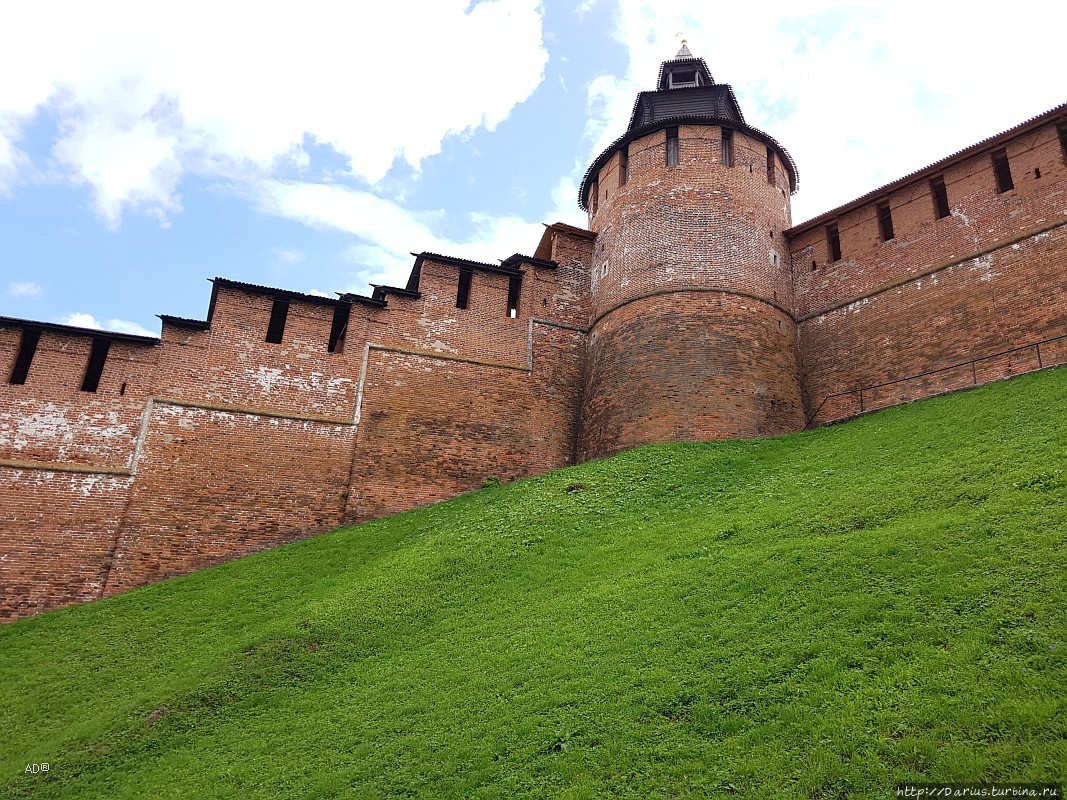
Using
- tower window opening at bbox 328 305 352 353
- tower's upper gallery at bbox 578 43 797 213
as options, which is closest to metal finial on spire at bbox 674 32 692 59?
tower's upper gallery at bbox 578 43 797 213

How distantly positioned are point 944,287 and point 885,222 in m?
2.85

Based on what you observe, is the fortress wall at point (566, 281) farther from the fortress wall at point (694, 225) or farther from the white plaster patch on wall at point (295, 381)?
the white plaster patch on wall at point (295, 381)

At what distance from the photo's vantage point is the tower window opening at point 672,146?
65.7ft

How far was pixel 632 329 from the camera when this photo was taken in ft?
60.6

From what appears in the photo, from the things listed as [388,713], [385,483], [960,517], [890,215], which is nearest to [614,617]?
[388,713]

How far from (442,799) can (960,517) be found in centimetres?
621

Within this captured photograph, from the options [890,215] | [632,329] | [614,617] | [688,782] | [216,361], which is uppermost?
[890,215]

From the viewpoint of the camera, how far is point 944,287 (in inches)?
641

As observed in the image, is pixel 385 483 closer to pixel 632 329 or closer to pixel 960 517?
A: pixel 632 329

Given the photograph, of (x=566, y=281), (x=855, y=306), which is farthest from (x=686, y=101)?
(x=855, y=306)

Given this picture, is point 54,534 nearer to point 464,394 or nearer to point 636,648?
point 464,394

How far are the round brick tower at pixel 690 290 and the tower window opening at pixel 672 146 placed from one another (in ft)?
0.10

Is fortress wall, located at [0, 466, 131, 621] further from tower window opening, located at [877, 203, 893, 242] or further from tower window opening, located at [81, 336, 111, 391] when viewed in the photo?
tower window opening, located at [877, 203, 893, 242]

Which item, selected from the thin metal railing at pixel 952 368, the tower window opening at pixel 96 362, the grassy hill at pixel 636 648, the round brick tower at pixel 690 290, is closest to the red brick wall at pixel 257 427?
the tower window opening at pixel 96 362
